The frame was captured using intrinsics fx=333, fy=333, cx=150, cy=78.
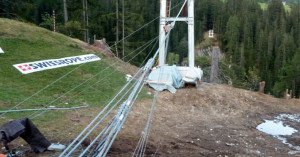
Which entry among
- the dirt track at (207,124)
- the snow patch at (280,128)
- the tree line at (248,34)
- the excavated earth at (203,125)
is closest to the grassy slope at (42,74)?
the excavated earth at (203,125)

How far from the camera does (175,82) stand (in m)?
12.7

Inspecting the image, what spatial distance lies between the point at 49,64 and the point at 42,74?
0.76 metres

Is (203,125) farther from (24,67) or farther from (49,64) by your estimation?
(24,67)

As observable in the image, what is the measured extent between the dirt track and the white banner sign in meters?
3.74

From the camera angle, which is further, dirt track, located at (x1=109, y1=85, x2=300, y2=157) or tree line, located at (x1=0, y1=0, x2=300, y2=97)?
tree line, located at (x1=0, y1=0, x2=300, y2=97)

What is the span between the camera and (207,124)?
1012cm

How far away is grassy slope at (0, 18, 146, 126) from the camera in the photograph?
9844 mm

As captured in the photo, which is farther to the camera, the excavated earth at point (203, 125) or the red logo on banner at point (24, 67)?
the red logo on banner at point (24, 67)

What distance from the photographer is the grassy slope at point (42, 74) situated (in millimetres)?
9844

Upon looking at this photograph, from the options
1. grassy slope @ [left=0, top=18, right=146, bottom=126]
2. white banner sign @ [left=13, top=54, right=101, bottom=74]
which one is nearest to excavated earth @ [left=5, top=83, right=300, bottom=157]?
grassy slope @ [left=0, top=18, right=146, bottom=126]

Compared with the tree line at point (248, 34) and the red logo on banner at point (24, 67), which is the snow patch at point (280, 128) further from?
the tree line at point (248, 34)

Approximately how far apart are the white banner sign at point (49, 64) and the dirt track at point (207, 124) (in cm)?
374

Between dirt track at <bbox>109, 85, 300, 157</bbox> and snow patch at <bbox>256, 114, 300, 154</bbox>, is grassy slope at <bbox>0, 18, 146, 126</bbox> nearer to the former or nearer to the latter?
dirt track at <bbox>109, 85, 300, 157</bbox>

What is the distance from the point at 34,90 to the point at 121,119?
6263 millimetres
